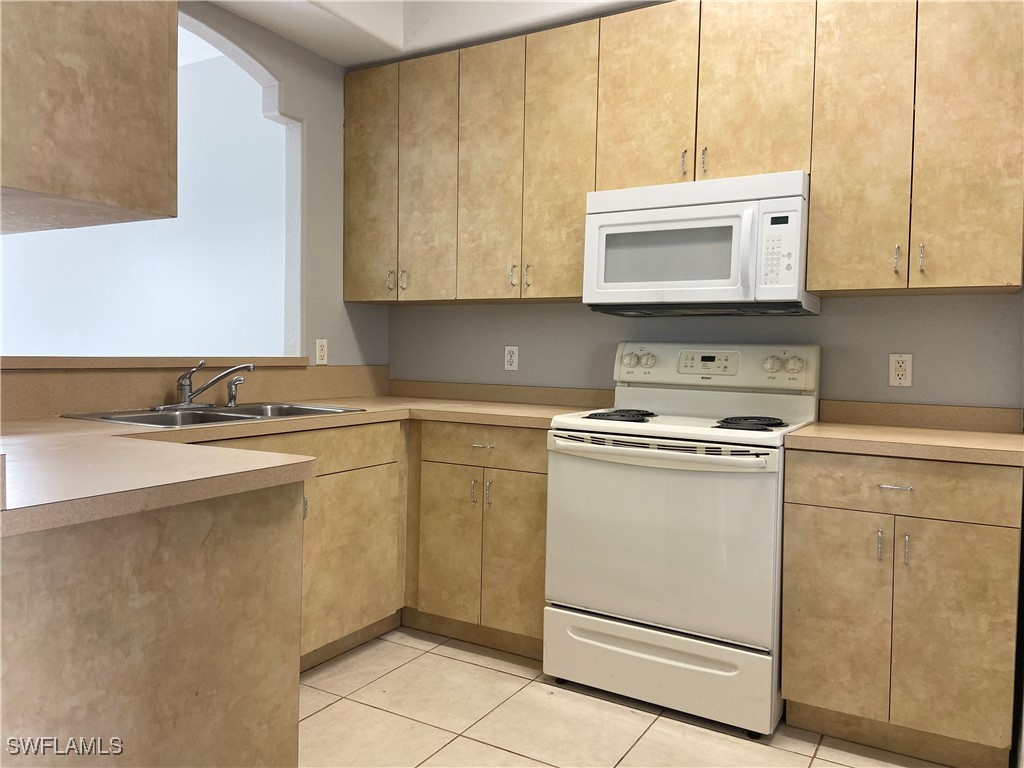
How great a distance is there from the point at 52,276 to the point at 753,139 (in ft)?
15.6

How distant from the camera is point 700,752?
209 cm

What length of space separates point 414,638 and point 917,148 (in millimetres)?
2424

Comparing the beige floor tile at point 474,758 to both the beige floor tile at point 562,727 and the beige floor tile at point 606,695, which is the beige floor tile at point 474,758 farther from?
the beige floor tile at point 606,695

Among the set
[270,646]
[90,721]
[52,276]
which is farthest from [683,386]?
[52,276]

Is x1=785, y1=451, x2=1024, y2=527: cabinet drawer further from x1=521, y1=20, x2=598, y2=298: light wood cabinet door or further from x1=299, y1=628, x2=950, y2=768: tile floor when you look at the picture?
x1=521, y1=20, x2=598, y2=298: light wood cabinet door

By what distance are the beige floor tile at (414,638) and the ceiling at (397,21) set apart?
241 cm

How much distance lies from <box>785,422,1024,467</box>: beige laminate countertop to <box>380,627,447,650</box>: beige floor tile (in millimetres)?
1534

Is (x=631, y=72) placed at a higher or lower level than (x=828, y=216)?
higher

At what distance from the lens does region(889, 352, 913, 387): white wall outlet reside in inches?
98.4

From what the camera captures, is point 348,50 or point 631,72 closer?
point 631,72

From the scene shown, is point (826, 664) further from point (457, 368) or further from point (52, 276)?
point (52, 276)

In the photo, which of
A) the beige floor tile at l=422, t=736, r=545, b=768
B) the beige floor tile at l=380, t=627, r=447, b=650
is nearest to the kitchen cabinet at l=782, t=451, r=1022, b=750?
the beige floor tile at l=422, t=736, r=545, b=768

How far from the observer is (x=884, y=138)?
2275 mm

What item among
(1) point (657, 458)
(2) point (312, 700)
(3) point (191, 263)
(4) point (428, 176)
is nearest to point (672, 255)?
(1) point (657, 458)
